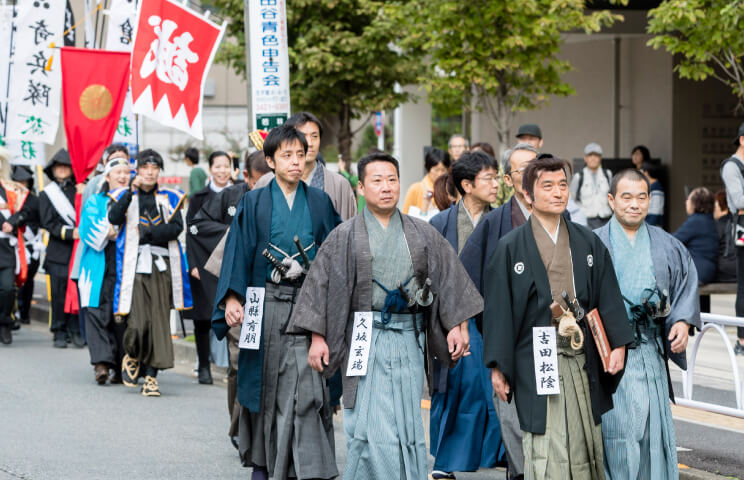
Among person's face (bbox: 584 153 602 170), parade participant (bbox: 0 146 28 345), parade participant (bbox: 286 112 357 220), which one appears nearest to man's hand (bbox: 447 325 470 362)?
parade participant (bbox: 286 112 357 220)

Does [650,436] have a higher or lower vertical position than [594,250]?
lower

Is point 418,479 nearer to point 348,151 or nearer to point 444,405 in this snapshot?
point 444,405

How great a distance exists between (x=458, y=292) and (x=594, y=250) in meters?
0.71

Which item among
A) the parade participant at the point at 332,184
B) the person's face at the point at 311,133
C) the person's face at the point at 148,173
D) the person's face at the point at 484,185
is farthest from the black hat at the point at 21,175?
the person's face at the point at 484,185

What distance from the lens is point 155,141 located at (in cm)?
4600

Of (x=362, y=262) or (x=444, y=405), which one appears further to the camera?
(x=444, y=405)

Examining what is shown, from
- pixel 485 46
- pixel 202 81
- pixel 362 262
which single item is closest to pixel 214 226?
pixel 202 81

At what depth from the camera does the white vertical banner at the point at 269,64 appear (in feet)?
33.2

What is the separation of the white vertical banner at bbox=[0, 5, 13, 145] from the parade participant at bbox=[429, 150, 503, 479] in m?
9.73

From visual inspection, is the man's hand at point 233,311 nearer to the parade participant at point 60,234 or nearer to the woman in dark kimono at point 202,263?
the woman in dark kimono at point 202,263

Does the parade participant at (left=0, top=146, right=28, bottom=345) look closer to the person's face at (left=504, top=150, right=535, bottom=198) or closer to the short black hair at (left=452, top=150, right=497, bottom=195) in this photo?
the short black hair at (left=452, top=150, right=497, bottom=195)

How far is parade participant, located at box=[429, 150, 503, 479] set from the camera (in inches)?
266

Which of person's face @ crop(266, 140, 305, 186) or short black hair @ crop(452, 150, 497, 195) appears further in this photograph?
short black hair @ crop(452, 150, 497, 195)

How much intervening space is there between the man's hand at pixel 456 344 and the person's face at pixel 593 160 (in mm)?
11177
